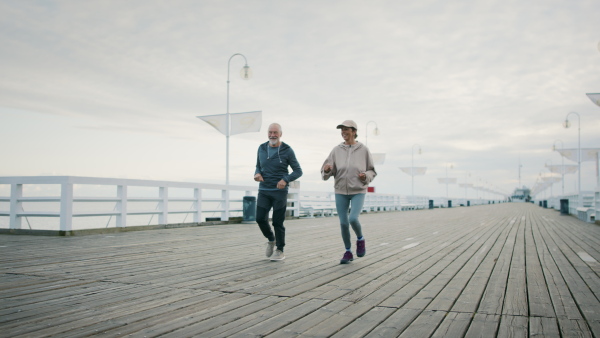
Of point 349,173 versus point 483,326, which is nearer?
point 483,326

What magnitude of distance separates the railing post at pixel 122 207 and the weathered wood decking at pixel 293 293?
4090mm

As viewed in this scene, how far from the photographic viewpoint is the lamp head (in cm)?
2234

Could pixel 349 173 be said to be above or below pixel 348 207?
above

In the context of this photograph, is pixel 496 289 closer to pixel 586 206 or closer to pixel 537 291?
pixel 537 291

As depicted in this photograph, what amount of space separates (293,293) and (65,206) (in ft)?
26.2

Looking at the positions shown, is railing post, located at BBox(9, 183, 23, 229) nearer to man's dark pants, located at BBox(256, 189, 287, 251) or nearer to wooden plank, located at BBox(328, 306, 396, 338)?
man's dark pants, located at BBox(256, 189, 287, 251)

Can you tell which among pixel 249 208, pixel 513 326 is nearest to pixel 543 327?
pixel 513 326

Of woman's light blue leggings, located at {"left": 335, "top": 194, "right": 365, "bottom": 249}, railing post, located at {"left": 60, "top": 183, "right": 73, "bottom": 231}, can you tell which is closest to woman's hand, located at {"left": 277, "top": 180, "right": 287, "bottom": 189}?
woman's light blue leggings, located at {"left": 335, "top": 194, "right": 365, "bottom": 249}

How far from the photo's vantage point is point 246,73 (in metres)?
22.5

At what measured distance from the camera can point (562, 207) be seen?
29.9m

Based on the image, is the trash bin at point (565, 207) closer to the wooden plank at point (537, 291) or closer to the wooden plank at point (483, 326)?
the wooden plank at point (537, 291)

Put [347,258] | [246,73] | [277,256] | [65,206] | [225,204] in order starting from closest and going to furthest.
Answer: [347,258] → [277,256] → [65,206] → [225,204] → [246,73]

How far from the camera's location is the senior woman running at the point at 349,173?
6656 mm

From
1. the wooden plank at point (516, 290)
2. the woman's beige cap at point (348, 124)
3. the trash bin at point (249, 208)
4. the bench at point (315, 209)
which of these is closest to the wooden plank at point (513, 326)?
the wooden plank at point (516, 290)
